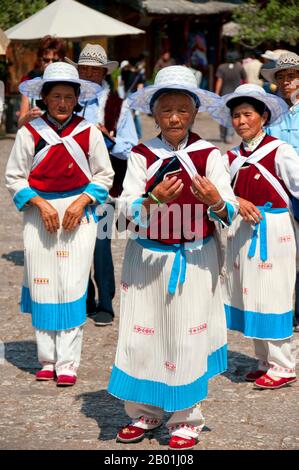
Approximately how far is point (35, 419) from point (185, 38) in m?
30.2

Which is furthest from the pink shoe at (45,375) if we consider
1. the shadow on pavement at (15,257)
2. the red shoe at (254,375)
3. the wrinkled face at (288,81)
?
the shadow on pavement at (15,257)

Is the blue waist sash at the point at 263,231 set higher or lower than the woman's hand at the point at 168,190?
lower

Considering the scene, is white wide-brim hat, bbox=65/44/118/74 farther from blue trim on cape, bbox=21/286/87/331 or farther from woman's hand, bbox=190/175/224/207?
woman's hand, bbox=190/175/224/207

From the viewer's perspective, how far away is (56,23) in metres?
13.0

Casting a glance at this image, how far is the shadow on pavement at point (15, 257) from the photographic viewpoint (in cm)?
1026

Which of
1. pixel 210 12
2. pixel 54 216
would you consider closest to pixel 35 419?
pixel 54 216

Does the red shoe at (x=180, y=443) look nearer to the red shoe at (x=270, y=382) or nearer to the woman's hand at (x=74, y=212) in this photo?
the red shoe at (x=270, y=382)

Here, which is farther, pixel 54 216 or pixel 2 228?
pixel 2 228

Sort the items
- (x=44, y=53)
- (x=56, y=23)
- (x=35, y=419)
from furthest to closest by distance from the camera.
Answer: (x=56, y=23) → (x=44, y=53) → (x=35, y=419)

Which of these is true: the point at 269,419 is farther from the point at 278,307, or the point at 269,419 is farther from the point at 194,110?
the point at 194,110

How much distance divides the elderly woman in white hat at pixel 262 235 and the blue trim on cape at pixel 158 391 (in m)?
1.08

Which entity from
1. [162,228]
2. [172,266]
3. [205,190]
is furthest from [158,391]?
[205,190]

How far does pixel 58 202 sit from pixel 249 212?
44.5 inches

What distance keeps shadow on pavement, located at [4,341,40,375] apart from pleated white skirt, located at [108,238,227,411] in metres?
1.61
